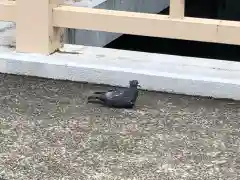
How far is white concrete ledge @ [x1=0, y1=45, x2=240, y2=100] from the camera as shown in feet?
13.2

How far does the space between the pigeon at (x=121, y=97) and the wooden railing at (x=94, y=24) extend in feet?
1.38

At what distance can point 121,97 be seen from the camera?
12.6 ft

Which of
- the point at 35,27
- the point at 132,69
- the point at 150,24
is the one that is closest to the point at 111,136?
the point at 132,69

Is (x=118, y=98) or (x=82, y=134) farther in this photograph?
(x=118, y=98)

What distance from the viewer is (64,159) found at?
128 inches

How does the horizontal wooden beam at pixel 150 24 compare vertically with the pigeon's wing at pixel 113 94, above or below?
above

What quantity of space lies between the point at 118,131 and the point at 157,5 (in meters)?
4.56

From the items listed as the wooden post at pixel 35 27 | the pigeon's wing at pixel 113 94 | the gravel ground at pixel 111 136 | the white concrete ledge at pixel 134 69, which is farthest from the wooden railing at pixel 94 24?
the pigeon's wing at pixel 113 94

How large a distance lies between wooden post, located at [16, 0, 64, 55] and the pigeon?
2.12 feet

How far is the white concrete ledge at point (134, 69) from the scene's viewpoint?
4.03 m

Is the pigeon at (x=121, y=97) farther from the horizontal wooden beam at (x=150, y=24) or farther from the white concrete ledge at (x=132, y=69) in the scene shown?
the horizontal wooden beam at (x=150, y=24)

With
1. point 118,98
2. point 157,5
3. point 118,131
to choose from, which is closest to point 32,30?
point 118,98

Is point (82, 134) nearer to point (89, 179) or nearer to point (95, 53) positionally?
point (89, 179)

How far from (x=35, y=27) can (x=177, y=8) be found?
0.89 meters
